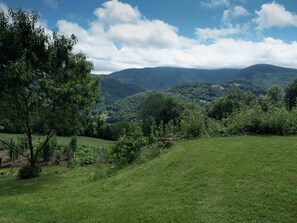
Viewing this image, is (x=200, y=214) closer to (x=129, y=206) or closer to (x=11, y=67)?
(x=129, y=206)

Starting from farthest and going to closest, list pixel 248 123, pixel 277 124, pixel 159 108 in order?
pixel 159 108 → pixel 248 123 → pixel 277 124

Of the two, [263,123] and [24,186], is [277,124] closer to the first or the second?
[263,123]

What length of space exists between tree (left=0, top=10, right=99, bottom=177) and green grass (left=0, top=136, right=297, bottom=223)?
5.84 meters

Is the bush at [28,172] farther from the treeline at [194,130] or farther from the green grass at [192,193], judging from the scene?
the green grass at [192,193]

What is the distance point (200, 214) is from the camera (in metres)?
8.60

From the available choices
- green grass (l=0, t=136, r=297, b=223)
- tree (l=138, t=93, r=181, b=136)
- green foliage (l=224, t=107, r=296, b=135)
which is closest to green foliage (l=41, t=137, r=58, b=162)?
tree (l=138, t=93, r=181, b=136)

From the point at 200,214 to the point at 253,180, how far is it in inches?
99.1

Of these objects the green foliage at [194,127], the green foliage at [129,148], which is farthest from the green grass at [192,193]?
the green foliage at [194,127]

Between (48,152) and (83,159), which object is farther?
(48,152)

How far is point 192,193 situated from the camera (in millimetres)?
10008

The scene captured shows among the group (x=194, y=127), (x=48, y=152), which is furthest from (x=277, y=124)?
(x=48, y=152)

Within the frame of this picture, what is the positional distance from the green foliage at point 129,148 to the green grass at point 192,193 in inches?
144

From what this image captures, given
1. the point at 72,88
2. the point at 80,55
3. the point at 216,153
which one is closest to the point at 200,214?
the point at 216,153

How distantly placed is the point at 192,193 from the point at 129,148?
8.80 metres
